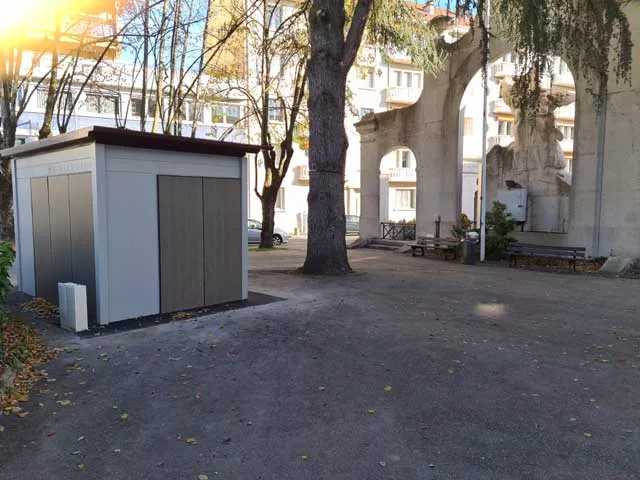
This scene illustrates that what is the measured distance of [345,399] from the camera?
16.1ft

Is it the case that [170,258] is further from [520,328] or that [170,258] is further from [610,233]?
[610,233]

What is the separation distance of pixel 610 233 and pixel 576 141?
279 centimetres

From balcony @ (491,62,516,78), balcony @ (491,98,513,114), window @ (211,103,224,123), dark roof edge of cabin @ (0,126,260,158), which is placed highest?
balcony @ (491,62,516,78)

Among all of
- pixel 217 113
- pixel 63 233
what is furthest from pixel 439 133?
pixel 63 233

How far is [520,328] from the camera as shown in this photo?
7.57 m

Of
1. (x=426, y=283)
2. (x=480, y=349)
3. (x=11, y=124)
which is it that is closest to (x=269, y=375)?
(x=480, y=349)

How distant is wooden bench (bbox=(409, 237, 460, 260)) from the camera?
17.0 metres

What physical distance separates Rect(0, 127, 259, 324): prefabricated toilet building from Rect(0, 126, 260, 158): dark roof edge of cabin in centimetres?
2

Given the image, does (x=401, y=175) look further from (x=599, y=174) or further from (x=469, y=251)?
(x=599, y=174)

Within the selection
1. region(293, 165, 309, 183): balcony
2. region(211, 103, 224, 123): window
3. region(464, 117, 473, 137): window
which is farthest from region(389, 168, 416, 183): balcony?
region(211, 103, 224, 123): window

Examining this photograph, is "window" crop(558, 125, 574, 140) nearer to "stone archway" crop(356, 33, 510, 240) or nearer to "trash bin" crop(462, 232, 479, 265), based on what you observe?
"stone archway" crop(356, 33, 510, 240)

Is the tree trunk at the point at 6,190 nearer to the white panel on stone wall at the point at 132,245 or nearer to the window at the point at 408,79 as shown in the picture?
the white panel on stone wall at the point at 132,245

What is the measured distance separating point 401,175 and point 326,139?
3030 cm

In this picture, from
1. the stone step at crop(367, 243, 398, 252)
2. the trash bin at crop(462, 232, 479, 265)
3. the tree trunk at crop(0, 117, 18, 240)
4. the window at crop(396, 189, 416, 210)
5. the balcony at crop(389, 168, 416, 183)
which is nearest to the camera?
Result: the trash bin at crop(462, 232, 479, 265)
